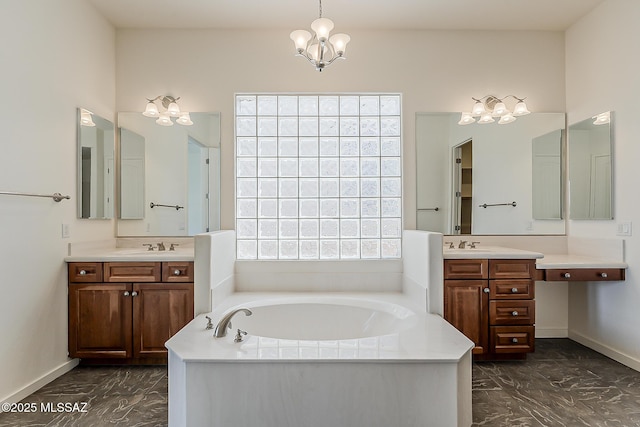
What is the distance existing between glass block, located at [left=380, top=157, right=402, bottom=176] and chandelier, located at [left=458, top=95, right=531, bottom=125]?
664 millimetres

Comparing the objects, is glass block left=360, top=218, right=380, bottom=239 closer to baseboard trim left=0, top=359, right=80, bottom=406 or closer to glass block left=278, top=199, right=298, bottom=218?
glass block left=278, top=199, right=298, bottom=218

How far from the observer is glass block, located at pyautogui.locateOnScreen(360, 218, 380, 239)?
10.7ft

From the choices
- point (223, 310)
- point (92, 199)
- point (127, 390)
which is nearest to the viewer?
point (127, 390)

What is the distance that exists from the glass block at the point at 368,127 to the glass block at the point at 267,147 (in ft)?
2.57

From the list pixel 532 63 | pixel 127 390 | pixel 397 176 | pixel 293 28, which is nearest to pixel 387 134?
pixel 397 176

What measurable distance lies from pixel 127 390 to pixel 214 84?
2.47 meters

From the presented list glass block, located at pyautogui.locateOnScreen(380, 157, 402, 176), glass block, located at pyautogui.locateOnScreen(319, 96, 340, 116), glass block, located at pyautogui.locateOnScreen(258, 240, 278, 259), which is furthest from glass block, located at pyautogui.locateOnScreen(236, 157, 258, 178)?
glass block, located at pyautogui.locateOnScreen(380, 157, 402, 176)

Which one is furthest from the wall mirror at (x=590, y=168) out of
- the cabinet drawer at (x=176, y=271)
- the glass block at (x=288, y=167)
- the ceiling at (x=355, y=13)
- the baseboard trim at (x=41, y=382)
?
the baseboard trim at (x=41, y=382)

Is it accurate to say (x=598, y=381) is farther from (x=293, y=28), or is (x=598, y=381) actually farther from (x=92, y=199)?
(x=92, y=199)

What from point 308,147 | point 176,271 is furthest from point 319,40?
point 176,271

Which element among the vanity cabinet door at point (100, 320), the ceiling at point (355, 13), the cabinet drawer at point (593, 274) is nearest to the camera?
the vanity cabinet door at point (100, 320)

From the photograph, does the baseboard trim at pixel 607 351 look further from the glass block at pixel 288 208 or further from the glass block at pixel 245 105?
the glass block at pixel 245 105

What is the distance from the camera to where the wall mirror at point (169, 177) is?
3201 millimetres

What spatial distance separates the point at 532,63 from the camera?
3.28m
